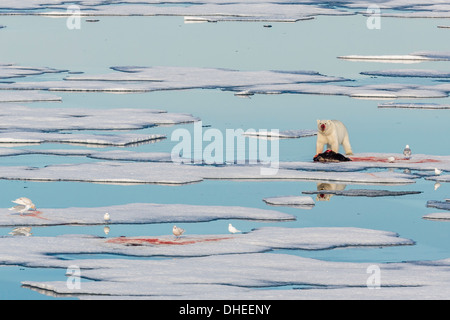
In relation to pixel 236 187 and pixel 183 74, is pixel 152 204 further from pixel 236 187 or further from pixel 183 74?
pixel 183 74

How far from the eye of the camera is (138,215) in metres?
9.91

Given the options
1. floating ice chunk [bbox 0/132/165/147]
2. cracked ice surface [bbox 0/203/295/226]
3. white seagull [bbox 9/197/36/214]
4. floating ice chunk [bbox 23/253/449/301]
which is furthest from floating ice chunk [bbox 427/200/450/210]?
floating ice chunk [bbox 0/132/165/147]

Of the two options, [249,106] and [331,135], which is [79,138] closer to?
[331,135]

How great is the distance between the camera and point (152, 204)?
10.3 meters

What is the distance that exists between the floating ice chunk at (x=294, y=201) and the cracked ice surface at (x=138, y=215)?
348mm

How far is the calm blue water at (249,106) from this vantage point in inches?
380

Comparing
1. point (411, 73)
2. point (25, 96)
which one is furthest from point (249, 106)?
point (411, 73)

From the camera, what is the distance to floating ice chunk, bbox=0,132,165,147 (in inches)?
522

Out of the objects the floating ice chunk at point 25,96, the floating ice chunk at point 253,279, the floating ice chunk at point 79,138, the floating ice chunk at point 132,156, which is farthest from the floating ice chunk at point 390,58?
the floating ice chunk at point 253,279

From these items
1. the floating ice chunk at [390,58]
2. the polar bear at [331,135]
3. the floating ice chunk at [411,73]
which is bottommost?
the polar bear at [331,135]

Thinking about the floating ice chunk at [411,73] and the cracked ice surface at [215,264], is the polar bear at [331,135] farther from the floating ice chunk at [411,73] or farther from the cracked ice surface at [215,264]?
the floating ice chunk at [411,73]

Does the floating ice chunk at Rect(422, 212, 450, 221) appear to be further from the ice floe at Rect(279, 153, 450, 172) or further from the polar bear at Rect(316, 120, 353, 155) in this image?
the polar bear at Rect(316, 120, 353, 155)

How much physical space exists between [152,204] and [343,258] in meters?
2.02

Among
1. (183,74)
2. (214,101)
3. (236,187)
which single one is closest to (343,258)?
(236,187)
